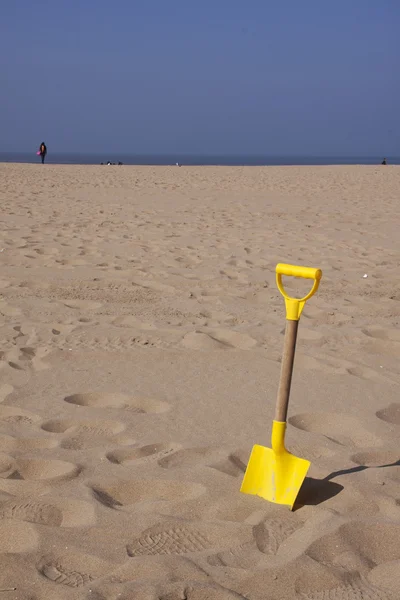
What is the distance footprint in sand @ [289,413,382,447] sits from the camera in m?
3.19

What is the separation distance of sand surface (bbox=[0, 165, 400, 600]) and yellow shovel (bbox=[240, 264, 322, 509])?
2.5 inches

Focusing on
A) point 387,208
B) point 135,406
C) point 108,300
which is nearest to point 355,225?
point 387,208

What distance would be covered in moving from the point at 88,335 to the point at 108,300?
2.97 ft

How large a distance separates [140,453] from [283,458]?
2.04 feet

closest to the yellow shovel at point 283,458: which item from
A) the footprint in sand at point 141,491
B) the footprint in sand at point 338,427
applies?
the footprint in sand at point 141,491

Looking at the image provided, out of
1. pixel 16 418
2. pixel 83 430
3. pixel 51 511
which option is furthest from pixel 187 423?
pixel 51 511

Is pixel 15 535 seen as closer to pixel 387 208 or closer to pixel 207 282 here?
pixel 207 282

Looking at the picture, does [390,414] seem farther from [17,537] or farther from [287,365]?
[17,537]

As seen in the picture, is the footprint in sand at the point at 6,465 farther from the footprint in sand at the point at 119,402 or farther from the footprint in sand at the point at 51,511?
the footprint in sand at the point at 119,402

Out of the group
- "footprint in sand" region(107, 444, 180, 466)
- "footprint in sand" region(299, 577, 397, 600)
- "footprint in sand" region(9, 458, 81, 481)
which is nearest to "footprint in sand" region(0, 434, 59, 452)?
"footprint in sand" region(9, 458, 81, 481)

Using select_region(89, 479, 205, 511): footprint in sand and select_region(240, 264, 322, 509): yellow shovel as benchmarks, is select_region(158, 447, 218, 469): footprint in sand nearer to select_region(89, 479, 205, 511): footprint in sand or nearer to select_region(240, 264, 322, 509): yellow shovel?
select_region(89, 479, 205, 511): footprint in sand

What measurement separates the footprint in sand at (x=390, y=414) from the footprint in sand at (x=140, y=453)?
40.1 inches

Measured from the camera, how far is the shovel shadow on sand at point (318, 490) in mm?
2635

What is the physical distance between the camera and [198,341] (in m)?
4.44
